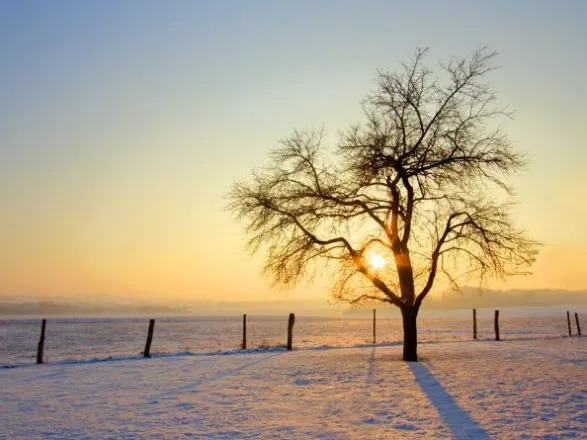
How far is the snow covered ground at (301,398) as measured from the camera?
10.1 metres

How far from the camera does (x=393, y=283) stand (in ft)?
72.5

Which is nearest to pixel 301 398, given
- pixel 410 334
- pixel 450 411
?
pixel 450 411

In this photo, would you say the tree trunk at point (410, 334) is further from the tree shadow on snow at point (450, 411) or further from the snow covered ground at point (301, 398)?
the tree shadow on snow at point (450, 411)

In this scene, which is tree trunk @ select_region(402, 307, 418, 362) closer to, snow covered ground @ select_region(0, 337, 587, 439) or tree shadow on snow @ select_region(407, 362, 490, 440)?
snow covered ground @ select_region(0, 337, 587, 439)

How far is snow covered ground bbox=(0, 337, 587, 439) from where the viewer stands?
10.1m

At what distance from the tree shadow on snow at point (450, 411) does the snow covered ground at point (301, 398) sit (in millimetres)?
26

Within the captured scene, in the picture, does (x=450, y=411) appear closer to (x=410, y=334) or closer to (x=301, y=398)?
(x=301, y=398)

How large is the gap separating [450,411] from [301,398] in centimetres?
366

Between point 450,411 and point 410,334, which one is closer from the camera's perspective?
point 450,411

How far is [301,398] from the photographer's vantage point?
13.3 metres

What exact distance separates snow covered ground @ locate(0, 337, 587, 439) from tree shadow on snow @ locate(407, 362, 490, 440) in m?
0.03

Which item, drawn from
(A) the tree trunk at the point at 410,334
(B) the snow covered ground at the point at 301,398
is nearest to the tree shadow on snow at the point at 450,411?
(B) the snow covered ground at the point at 301,398

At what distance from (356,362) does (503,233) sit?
7509 millimetres

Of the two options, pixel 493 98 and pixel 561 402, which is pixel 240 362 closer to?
pixel 561 402
